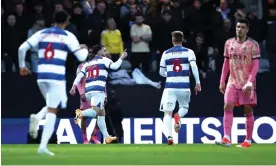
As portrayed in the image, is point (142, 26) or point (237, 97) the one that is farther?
point (142, 26)

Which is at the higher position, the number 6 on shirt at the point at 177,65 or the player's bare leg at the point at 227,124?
the number 6 on shirt at the point at 177,65

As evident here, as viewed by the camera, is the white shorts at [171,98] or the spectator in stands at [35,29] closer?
the white shorts at [171,98]

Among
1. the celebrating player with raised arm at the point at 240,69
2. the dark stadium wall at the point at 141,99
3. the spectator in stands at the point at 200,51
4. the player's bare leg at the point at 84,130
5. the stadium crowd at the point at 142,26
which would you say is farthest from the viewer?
the spectator in stands at the point at 200,51

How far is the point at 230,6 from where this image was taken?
79.2ft

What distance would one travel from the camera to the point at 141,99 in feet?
72.5

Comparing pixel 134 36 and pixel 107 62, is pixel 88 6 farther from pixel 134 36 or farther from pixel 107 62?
pixel 107 62

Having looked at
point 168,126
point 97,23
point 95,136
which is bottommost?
point 95,136

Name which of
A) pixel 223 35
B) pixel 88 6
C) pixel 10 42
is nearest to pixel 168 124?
pixel 223 35

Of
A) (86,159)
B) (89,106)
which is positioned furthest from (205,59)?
(86,159)

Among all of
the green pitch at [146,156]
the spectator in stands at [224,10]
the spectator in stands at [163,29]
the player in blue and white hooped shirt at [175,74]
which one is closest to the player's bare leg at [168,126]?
the player in blue and white hooped shirt at [175,74]

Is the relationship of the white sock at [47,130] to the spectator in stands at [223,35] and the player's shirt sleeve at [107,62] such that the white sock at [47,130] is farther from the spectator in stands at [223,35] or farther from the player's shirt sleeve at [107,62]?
the spectator in stands at [223,35]

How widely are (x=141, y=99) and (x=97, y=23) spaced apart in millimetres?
2201

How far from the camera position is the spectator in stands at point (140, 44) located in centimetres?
2255

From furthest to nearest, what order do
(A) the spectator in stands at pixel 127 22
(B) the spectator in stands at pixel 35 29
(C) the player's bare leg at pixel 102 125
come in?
1. (A) the spectator in stands at pixel 127 22
2. (B) the spectator in stands at pixel 35 29
3. (C) the player's bare leg at pixel 102 125
